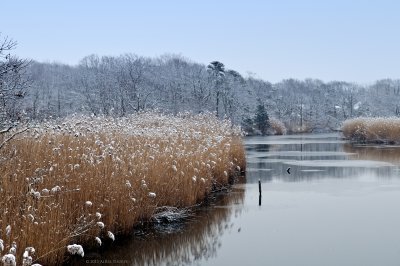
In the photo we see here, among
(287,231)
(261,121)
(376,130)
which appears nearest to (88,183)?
Result: (287,231)

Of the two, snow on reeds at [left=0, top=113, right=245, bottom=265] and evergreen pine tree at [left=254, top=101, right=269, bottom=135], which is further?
evergreen pine tree at [left=254, top=101, right=269, bottom=135]

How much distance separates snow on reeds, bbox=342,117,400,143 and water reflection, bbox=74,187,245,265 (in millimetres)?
26878

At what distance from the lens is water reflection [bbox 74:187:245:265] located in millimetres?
7668

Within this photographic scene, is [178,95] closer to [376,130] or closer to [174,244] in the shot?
[376,130]

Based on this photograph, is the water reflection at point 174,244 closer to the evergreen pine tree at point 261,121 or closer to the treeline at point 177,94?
the treeline at point 177,94

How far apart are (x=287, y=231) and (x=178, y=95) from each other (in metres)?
70.5

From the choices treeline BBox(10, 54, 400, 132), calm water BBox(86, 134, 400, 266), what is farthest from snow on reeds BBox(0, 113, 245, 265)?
treeline BBox(10, 54, 400, 132)

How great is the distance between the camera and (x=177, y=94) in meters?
79.4

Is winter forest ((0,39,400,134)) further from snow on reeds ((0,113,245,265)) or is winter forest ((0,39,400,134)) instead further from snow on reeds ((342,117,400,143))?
snow on reeds ((0,113,245,265))

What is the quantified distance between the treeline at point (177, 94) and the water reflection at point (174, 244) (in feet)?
149

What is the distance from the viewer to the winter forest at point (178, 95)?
70.2 metres

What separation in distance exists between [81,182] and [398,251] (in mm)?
5457

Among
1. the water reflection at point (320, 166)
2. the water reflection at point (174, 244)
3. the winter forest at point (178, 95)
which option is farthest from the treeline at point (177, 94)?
the water reflection at point (174, 244)

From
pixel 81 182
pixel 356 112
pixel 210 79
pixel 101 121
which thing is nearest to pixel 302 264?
pixel 81 182
